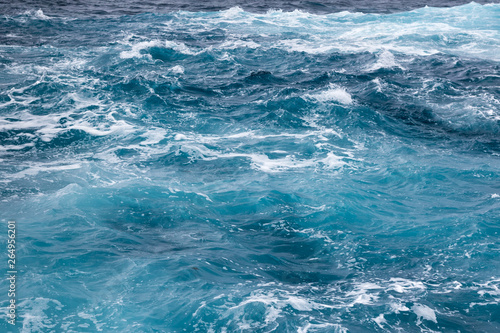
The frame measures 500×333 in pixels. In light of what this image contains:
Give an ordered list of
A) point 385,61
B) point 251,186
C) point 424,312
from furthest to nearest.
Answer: point 385,61 → point 251,186 → point 424,312

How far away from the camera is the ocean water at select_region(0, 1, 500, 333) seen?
8406mm

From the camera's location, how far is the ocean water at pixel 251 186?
8.41 m

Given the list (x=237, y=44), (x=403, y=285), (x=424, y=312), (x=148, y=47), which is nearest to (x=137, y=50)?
(x=148, y=47)

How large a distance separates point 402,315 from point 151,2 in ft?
113

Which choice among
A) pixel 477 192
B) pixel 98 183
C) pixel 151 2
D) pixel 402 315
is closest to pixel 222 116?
pixel 98 183

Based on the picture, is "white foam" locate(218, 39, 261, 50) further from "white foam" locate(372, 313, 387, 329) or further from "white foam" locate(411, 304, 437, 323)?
"white foam" locate(372, 313, 387, 329)

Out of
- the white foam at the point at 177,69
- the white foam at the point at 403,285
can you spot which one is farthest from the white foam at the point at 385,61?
the white foam at the point at 403,285

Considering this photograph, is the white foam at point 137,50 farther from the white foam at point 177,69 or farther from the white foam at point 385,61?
the white foam at point 385,61

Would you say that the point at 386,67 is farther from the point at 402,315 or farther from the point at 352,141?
the point at 402,315

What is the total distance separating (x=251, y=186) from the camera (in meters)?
12.3

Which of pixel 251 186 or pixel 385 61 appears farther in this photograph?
pixel 385 61

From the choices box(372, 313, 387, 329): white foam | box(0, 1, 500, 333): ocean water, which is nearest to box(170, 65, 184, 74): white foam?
box(0, 1, 500, 333): ocean water

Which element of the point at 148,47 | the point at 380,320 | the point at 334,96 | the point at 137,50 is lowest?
the point at 380,320

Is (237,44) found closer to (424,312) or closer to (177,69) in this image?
(177,69)
